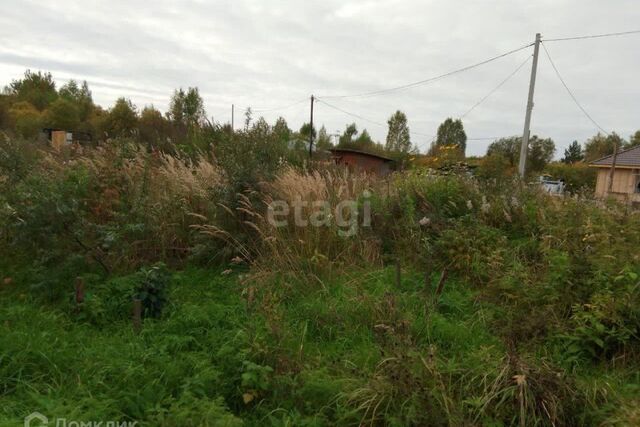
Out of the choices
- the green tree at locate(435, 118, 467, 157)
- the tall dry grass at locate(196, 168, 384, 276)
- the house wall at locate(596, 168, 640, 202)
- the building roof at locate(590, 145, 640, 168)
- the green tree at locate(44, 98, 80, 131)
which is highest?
the green tree at locate(435, 118, 467, 157)

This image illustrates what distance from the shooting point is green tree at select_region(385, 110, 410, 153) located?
148 feet

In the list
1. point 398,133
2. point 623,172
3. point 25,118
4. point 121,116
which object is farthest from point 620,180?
point 25,118

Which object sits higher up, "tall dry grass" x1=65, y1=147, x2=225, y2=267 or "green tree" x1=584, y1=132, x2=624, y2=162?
"green tree" x1=584, y1=132, x2=624, y2=162

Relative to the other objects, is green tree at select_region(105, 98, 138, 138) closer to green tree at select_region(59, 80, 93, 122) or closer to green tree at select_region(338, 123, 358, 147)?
green tree at select_region(59, 80, 93, 122)

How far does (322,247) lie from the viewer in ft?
14.5

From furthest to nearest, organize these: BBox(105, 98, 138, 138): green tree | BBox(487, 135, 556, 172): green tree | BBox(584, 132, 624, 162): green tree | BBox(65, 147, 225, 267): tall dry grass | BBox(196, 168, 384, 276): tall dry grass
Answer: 1. BBox(584, 132, 624, 162): green tree
2. BBox(487, 135, 556, 172): green tree
3. BBox(105, 98, 138, 138): green tree
4. BBox(65, 147, 225, 267): tall dry grass
5. BBox(196, 168, 384, 276): tall dry grass

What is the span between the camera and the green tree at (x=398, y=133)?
45.2 m

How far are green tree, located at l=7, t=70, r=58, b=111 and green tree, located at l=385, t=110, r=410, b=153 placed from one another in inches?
1334

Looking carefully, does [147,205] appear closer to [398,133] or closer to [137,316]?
[137,316]

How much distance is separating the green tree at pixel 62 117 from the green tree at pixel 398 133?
29124mm

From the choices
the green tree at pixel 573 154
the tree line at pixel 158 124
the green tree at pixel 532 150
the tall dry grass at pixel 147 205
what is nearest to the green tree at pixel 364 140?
the tree line at pixel 158 124

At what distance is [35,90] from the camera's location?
1599 inches

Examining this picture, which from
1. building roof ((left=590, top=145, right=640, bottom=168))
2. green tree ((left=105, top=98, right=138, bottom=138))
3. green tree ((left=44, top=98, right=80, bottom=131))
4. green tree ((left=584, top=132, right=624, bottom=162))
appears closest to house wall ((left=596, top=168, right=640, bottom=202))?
building roof ((left=590, top=145, right=640, bottom=168))

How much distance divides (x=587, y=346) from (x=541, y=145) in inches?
1455
